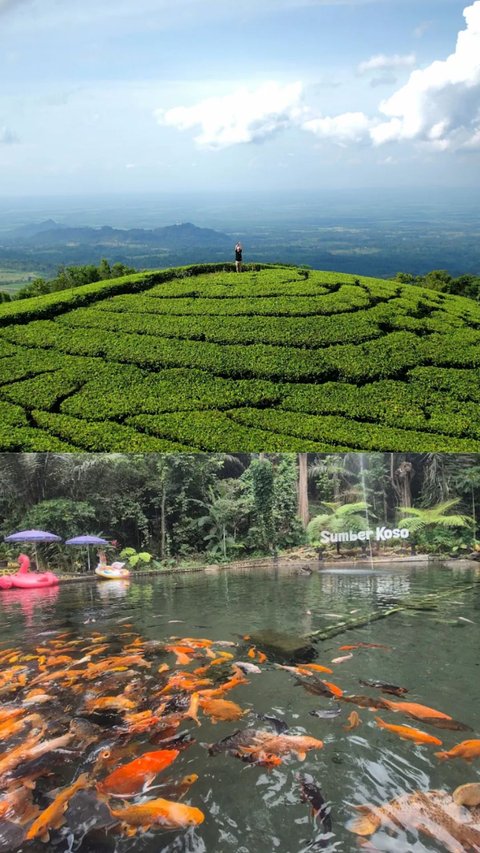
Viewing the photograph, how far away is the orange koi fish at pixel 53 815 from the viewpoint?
124 inches

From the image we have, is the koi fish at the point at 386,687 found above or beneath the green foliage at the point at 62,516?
beneath

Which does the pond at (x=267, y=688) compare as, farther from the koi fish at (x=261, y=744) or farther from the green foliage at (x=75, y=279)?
the green foliage at (x=75, y=279)

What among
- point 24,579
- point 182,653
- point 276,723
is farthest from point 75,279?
point 276,723

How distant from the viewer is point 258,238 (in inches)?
4828

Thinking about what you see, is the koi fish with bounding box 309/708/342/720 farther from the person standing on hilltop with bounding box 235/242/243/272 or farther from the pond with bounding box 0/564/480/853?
the person standing on hilltop with bounding box 235/242/243/272

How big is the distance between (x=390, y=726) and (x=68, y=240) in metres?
144

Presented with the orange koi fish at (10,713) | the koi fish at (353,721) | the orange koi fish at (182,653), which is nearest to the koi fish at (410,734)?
the koi fish at (353,721)

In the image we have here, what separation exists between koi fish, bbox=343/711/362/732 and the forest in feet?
10.6

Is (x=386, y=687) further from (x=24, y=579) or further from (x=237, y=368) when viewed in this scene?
(x=237, y=368)

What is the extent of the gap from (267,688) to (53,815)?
1648 millimetres

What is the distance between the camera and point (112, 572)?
704 centimetres

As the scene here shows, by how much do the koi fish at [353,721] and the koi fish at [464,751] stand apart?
0.49 meters

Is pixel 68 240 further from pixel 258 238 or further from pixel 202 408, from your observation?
pixel 202 408

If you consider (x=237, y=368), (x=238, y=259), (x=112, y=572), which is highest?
(x=238, y=259)
